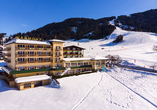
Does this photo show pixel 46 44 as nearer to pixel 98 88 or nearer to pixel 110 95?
pixel 98 88

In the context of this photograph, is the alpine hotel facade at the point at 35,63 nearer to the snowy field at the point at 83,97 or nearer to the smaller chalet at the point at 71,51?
the snowy field at the point at 83,97

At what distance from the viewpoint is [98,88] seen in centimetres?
2592

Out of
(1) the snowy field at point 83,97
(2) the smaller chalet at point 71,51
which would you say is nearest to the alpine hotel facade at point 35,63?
(1) the snowy field at point 83,97

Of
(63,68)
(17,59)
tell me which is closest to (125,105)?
(63,68)

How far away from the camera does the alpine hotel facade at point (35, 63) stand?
28.7 metres

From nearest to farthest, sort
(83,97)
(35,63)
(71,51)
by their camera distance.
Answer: (83,97)
(35,63)
(71,51)

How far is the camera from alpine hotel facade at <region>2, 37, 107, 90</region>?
28728 mm

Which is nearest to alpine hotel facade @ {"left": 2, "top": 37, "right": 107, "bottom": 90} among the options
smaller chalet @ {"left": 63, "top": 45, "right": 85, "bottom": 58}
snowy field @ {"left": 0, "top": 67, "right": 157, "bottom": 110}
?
snowy field @ {"left": 0, "top": 67, "right": 157, "bottom": 110}

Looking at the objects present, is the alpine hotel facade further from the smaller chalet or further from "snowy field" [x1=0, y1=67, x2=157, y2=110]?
the smaller chalet

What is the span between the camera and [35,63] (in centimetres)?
3266

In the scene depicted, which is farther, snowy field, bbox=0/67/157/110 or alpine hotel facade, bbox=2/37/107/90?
alpine hotel facade, bbox=2/37/107/90

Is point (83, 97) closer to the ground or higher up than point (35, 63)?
closer to the ground

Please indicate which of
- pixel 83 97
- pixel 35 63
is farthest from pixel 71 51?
pixel 83 97

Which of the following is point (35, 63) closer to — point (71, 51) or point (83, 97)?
point (71, 51)
